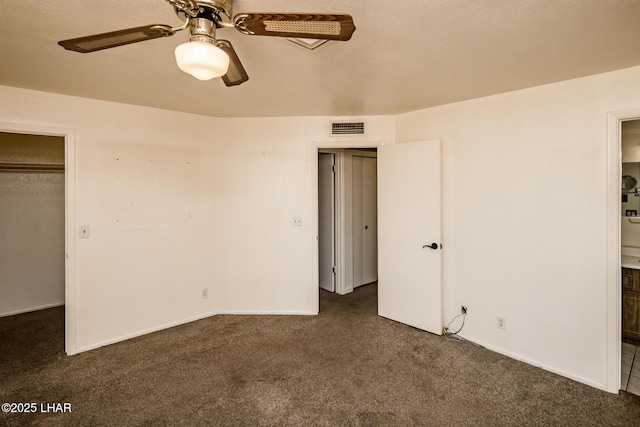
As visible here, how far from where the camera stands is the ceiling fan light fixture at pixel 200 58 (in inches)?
44.8

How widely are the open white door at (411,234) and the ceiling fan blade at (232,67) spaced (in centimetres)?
208

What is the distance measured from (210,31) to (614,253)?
9.45ft

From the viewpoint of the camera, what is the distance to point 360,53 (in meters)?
1.95

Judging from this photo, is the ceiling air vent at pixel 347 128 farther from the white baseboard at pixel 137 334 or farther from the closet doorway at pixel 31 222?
the closet doorway at pixel 31 222

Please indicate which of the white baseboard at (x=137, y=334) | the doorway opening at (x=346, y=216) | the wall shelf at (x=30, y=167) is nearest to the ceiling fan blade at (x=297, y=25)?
the doorway opening at (x=346, y=216)

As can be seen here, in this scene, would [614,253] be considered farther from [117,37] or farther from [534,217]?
[117,37]

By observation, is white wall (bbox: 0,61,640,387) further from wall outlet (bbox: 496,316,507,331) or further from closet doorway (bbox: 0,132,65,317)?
closet doorway (bbox: 0,132,65,317)

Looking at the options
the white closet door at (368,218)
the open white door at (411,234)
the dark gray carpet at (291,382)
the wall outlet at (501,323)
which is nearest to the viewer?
the dark gray carpet at (291,382)

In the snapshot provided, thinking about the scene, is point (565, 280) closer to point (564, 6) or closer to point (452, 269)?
point (452, 269)

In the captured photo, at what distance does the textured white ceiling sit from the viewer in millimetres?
1489

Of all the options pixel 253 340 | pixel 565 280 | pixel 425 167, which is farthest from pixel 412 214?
pixel 253 340

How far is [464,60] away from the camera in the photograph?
2.05 metres

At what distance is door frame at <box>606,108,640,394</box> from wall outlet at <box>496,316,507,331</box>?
68 centimetres

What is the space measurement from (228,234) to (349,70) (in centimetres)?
231
